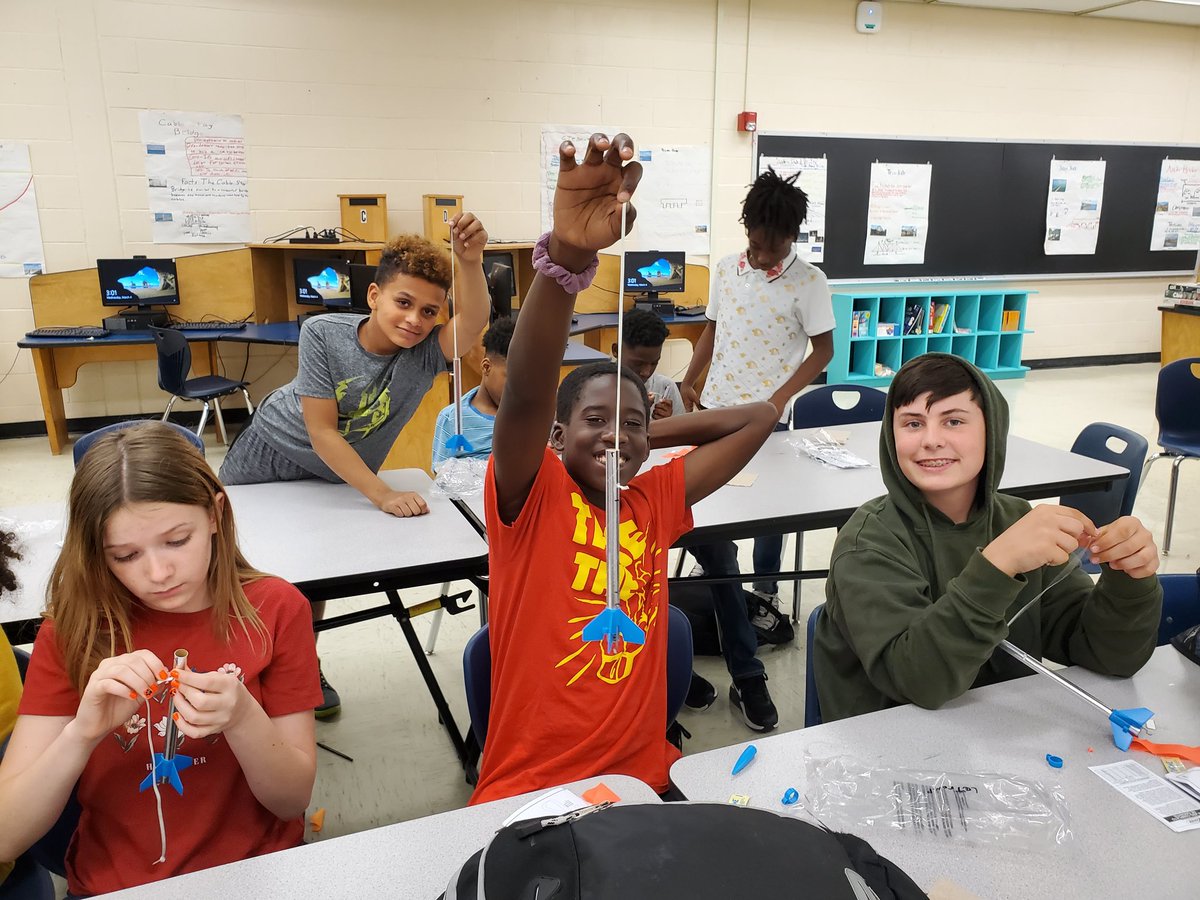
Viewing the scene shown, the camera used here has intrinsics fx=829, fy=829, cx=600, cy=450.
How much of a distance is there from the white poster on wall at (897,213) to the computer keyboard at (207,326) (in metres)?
4.97

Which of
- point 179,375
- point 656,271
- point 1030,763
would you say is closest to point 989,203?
point 656,271

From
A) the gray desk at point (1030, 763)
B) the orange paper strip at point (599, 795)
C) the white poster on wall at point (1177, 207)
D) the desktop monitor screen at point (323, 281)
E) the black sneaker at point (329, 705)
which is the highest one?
the white poster on wall at point (1177, 207)

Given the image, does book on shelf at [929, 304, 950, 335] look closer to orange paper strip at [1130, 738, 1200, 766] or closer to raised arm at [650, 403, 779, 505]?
raised arm at [650, 403, 779, 505]

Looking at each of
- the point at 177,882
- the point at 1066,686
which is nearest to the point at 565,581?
the point at 177,882

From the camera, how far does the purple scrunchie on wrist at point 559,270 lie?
3.09ft

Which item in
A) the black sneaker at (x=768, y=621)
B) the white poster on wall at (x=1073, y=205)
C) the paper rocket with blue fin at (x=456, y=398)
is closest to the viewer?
the paper rocket with blue fin at (x=456, y=398)

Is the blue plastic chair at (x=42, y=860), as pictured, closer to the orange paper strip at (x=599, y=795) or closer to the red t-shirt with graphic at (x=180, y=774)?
the red t-shirt with graphic at (x=180, y=774)

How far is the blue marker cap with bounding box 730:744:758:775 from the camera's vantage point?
1.08 m

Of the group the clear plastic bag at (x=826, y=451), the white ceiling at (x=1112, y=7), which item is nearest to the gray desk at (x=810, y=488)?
the clear plastic bag at (x=826, y=451)

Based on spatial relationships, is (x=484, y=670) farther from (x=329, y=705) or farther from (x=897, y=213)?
(x=897, y=213)

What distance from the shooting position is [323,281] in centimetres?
543

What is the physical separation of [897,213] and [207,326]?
547 centimetres

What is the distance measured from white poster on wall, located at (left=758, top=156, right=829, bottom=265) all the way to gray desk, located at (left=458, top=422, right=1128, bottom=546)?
14.3ft

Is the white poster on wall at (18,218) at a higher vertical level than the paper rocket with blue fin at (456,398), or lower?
higher
